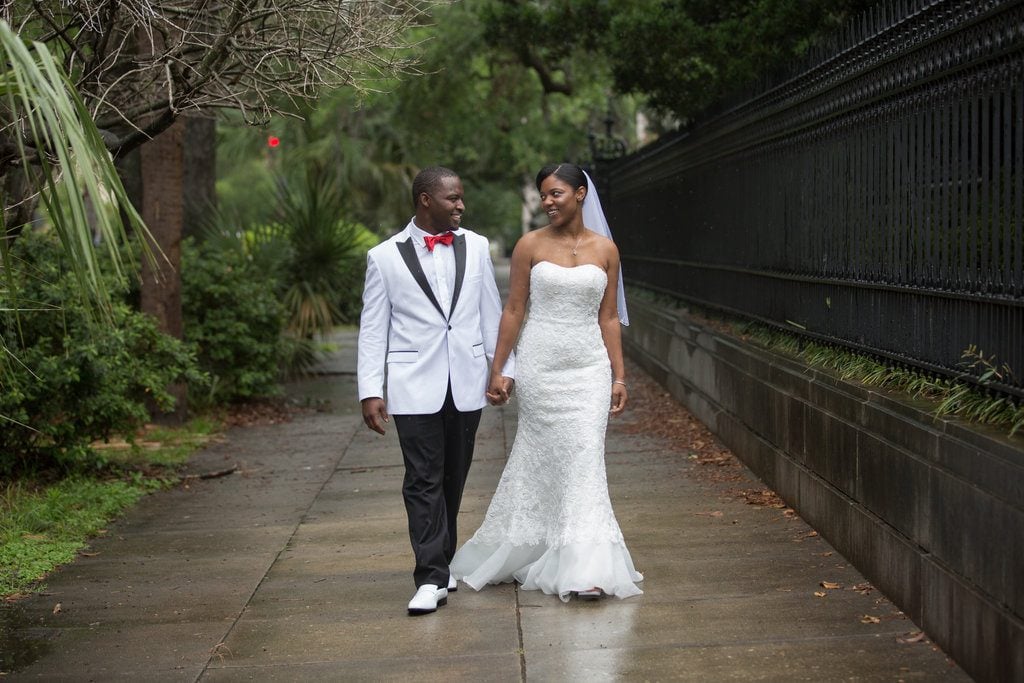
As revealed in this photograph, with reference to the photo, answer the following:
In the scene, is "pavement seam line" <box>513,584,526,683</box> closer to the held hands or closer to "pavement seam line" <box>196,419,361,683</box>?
the held hands

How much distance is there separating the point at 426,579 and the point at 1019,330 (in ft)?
8.97

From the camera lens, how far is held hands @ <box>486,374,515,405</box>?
6.15 m

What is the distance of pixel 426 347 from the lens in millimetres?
5918

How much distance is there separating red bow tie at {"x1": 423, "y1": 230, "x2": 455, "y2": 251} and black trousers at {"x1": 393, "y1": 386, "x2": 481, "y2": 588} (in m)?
0.66

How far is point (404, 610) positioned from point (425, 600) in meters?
0.20

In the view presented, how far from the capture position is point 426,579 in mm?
5957

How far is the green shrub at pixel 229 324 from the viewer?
1305 cm

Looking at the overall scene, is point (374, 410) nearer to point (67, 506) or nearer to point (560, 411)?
point (560, 411)

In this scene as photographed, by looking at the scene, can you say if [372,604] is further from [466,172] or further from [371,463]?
[466,172]

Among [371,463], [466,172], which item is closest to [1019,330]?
[371,463]

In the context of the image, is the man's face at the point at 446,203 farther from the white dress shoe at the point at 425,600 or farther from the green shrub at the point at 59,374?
the green shrub at the point at 59,374

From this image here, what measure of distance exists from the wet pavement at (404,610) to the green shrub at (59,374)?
2.28 ft

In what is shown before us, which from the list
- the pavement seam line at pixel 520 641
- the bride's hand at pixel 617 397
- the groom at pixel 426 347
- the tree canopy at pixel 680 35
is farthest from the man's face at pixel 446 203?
the tree canopy at pixel 680 35

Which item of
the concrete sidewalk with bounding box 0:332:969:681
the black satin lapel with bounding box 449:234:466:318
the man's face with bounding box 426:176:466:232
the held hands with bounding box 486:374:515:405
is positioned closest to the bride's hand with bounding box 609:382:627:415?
the held hands with bounding box 486:374:515:405
